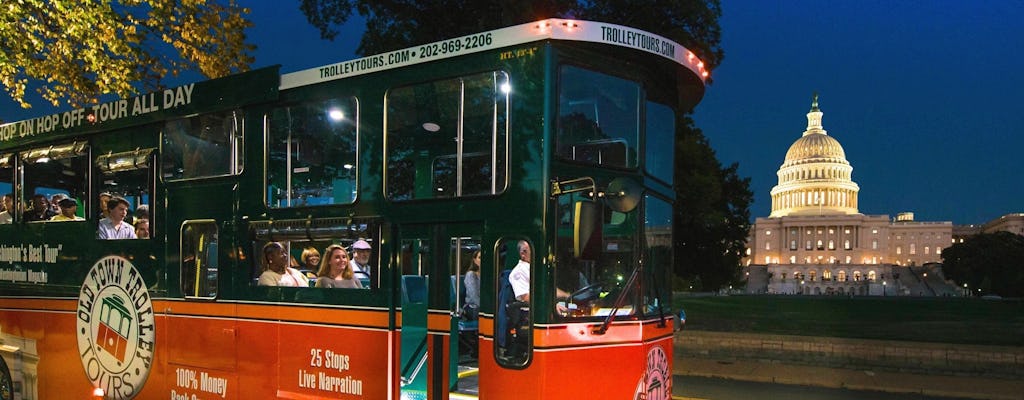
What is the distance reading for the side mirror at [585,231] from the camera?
5031 millimetres

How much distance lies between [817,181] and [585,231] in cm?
15316

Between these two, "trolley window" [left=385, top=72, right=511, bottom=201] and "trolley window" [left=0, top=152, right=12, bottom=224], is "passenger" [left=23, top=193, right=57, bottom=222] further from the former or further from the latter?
"trolley window" [left=385, top=72, right=511, bottom=201]

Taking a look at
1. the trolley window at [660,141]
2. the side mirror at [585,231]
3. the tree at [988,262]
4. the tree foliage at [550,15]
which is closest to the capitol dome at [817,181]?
the tree at [988,262]

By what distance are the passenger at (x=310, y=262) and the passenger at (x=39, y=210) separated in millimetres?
3706

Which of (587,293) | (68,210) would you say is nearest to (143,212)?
(68,210)

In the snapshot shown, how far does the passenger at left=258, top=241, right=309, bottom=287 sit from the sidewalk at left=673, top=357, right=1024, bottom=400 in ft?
34.5

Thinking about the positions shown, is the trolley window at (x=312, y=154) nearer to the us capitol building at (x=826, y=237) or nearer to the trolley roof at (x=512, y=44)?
the trolley roof at (x=512, y=44)

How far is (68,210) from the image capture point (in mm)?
8320

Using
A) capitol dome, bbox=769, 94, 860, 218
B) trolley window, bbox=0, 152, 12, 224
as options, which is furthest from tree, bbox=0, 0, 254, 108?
capitol dome, bbox=769, 94, 860, 218

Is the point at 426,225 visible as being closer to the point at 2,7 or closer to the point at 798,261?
the point at 2,7

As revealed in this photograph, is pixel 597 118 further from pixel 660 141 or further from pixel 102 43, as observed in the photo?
pixel 102 43

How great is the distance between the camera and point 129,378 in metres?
7.70

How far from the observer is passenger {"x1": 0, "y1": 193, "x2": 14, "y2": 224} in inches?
353

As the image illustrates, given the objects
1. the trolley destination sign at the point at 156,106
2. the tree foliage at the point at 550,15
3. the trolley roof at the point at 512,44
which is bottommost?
the trolley destination sign at the point at 156,106
